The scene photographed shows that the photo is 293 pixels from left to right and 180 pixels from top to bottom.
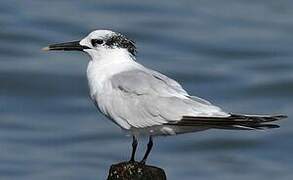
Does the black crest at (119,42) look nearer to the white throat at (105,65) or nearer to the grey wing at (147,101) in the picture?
the white throat at (105,65)

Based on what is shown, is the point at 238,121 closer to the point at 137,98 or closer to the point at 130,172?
the point at 130,172

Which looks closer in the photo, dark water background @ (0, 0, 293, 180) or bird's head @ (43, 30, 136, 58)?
bird's head @ (43, 30, 136, 58)

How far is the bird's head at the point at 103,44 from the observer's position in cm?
947

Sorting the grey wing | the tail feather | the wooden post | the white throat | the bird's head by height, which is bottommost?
the wooden post

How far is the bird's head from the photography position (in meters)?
9.47

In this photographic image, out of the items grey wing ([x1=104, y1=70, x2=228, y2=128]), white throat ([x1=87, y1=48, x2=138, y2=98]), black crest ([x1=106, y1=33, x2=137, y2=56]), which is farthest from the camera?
black crest ([x1=106, y1=33, x2=137, y2=56])

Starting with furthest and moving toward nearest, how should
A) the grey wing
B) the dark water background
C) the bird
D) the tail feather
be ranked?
the dark water background < the grey wing < the bird < the tail feather

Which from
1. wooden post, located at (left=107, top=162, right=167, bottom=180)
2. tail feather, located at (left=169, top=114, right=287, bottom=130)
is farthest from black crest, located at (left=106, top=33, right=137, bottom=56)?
wooden post, located at (left=107, top=162, right=167, bottom=180)

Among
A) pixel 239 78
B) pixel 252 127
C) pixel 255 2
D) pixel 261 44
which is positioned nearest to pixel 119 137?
pixel 239 78

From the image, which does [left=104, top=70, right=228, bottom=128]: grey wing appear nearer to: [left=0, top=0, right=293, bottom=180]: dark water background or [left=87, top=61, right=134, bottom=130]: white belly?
[left=87, top=61, right=134, bottom=130]: white belly

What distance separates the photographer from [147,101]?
893cm

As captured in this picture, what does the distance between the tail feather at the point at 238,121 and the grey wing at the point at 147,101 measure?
8.3 inches

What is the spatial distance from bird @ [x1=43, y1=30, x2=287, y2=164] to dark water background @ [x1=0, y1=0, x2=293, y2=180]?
424 centimetres

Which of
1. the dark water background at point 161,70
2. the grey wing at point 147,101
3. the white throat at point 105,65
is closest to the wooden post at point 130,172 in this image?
the grey wing at point 147,101
